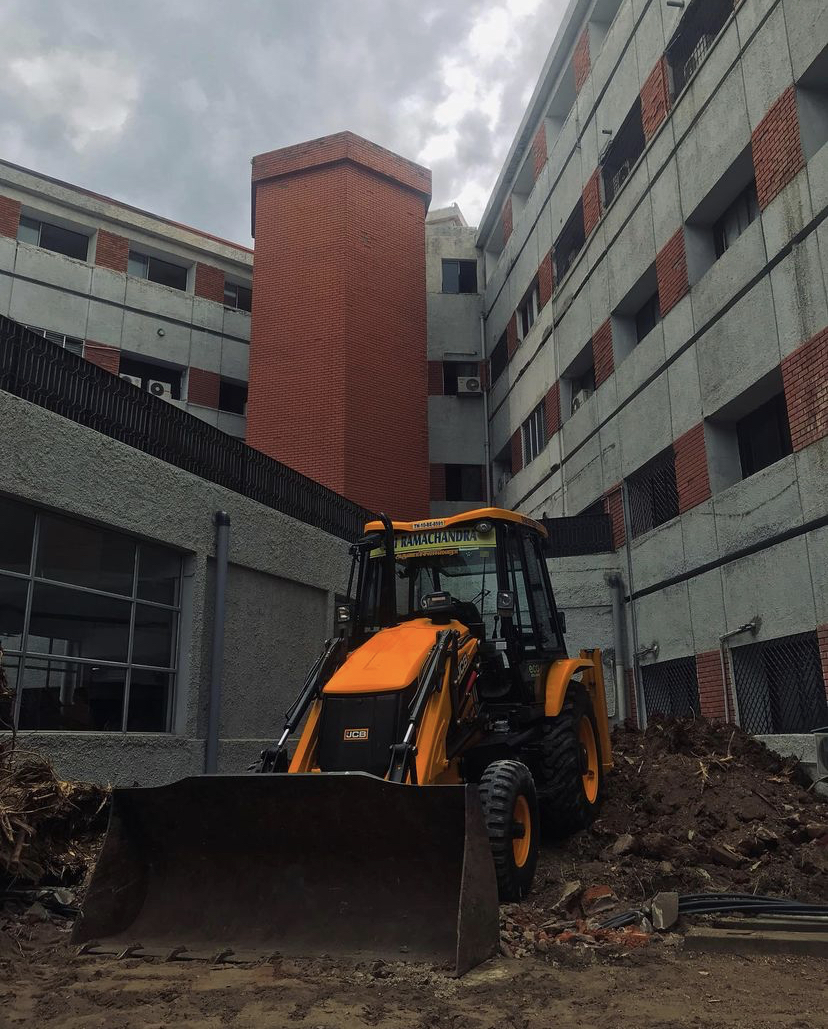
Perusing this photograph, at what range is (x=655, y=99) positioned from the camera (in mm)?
15492

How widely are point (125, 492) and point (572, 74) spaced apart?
16336 mm

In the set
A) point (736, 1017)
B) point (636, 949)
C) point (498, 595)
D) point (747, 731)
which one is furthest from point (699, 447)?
point (736, 1017)

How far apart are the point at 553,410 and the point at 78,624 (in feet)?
43.9

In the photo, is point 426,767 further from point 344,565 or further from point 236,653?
point 344,565

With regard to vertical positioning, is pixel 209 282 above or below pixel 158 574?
above

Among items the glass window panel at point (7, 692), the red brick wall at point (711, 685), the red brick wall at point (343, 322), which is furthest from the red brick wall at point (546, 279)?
the glass window panel at point (7, 692)

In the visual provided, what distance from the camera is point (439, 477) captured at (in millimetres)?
26172

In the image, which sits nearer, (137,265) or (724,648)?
(724,648)

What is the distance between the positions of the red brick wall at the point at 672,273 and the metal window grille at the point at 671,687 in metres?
5.93

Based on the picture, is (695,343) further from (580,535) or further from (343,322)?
(343,322)

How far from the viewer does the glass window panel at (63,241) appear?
958 inches

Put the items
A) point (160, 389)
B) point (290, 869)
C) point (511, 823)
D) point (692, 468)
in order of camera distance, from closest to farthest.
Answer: point (290, 869) → point (511, 823) → point (692, 468) → point (160, 389)

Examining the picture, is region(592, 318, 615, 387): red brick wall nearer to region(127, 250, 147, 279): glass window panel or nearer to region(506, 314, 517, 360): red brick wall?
region(506, 314, 517, 360): red brick wall

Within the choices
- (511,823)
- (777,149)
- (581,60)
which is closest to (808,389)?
(777,149)
